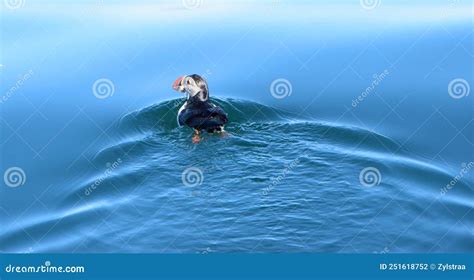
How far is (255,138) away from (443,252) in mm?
3637

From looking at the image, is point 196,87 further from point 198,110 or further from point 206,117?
point 206,117

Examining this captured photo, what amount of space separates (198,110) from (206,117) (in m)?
0.28

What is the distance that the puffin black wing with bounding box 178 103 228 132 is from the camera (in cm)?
1088

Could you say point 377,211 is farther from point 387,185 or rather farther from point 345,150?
point 345,150

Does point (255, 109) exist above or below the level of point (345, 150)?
above

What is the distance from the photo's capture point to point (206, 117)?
35.9 ft

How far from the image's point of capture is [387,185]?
30.3 ft

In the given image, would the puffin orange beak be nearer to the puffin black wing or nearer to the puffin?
the puffin

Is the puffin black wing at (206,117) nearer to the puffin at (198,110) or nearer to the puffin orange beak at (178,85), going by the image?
the puffin at (198,110)

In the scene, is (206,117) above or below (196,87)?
below

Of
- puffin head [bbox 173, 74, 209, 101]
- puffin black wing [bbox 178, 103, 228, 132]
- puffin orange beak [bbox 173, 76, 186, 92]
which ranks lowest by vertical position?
puffin black wing [bbox 178, 103, 228, 132]

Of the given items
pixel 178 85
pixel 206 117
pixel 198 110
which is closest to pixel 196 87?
pixel 178 85

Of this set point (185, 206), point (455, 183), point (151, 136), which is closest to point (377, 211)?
point (455, 183)

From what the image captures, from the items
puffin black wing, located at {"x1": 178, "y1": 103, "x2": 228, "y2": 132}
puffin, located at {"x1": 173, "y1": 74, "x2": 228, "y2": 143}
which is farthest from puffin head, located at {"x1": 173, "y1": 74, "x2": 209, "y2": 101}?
puffin black wing, located at {"x1": 178, "y1": 103, "x2": 228, "y2": 132}
